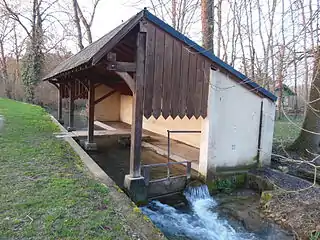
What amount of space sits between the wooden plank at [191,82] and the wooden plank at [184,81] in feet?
0.25

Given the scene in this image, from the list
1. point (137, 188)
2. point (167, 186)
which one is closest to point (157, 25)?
point (137, 188)

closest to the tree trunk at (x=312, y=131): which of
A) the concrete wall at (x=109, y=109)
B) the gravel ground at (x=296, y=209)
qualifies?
the gravel ground at (x=296, y=209)

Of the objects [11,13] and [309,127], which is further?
[11,13]

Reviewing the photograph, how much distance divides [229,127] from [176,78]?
1.75 meters

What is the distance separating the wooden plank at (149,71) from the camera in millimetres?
5027

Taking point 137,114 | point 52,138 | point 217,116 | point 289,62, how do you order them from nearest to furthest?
1. point 289,62
2. point 137,114
3. point 217,116
4. point 52,138

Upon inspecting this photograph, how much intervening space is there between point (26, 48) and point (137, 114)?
2285 centimetres

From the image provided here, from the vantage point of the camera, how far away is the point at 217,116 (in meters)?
6.04

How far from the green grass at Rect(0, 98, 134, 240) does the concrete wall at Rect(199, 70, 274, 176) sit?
2.63 m

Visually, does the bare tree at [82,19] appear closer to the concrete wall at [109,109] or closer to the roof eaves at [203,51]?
the concrete wall at [109,109]

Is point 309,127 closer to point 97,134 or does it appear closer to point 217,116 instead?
point 217,116

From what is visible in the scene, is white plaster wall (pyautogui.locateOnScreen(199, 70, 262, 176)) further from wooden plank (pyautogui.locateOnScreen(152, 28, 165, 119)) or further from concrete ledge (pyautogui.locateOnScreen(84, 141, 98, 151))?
concrete ledge (pyautogui.locateOnScreen(84, 141, 98, 151))

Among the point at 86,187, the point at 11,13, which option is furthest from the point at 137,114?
the point at 11,13

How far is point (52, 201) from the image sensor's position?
364cm
